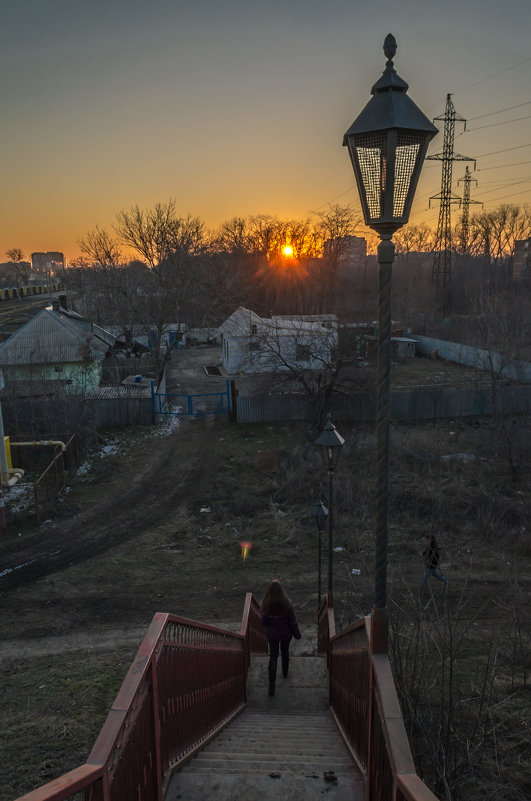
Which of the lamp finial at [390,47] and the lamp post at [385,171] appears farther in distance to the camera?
the lamp finial at [390,47]

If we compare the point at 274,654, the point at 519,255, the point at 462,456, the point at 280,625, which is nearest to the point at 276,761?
the point at 280,625

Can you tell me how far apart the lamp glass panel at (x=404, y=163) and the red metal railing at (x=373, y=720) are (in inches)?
112

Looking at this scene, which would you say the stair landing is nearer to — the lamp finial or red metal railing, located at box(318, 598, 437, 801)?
red metal railing, located at box(318, 598, 437, 801)

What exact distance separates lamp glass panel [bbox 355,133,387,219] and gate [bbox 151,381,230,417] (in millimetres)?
21344

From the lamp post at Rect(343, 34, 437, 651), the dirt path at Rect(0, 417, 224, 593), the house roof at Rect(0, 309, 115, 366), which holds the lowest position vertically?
the dirt path at Rect(0, 417, 224, 593)

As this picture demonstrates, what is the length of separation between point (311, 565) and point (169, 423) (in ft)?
44.1

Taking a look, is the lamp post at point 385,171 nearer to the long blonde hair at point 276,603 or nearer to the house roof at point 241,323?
the long blonde hair at point 276,603

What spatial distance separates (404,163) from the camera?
3.21 metres

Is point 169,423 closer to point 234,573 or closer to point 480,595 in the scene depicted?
point 234,573

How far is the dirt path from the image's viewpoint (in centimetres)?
1223

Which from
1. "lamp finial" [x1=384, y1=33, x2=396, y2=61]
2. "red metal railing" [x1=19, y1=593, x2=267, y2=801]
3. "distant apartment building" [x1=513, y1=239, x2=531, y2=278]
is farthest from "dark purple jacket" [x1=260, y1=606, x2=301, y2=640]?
"distant apartment building" [x1=513, y1=239, x2=531, y2=278]

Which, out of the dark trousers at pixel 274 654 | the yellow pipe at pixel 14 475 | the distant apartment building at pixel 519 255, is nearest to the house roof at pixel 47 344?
the yellow pipe at pixel 14 475

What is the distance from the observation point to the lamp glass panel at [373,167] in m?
3.20

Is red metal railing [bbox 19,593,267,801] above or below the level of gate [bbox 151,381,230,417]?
above
